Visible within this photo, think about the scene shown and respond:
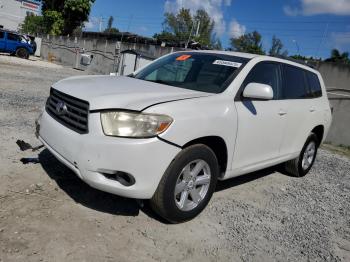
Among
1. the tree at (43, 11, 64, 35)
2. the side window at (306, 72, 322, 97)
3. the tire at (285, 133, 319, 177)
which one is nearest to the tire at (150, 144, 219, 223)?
the tire at (285, 133, 319, 177)

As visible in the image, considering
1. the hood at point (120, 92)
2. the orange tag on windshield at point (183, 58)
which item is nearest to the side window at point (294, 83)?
the orange tag on windshield at point (183, 58)

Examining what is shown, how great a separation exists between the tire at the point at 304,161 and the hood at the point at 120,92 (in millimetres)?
2695

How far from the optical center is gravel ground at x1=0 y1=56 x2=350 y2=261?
317 centimetres

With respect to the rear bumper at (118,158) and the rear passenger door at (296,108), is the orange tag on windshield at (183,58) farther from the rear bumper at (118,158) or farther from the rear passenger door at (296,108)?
the rear bumper at (118,158)

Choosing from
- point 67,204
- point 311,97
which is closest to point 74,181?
point 67,204

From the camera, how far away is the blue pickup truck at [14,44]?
1053 inches

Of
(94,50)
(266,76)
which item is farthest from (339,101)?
(94,50)

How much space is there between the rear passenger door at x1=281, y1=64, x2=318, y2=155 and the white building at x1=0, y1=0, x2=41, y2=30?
2751 inches

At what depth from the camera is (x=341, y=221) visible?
4699 mm

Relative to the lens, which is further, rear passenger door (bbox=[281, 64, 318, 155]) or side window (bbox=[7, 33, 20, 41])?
side window (bbox=[7, 33, 20, 41])

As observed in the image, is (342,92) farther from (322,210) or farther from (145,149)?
(145,149)

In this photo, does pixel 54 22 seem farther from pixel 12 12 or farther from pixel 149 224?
pixel 149 224

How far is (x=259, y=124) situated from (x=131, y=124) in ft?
5.65

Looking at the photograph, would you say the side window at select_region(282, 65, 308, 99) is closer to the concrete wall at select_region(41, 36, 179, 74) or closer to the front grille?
the front grille
